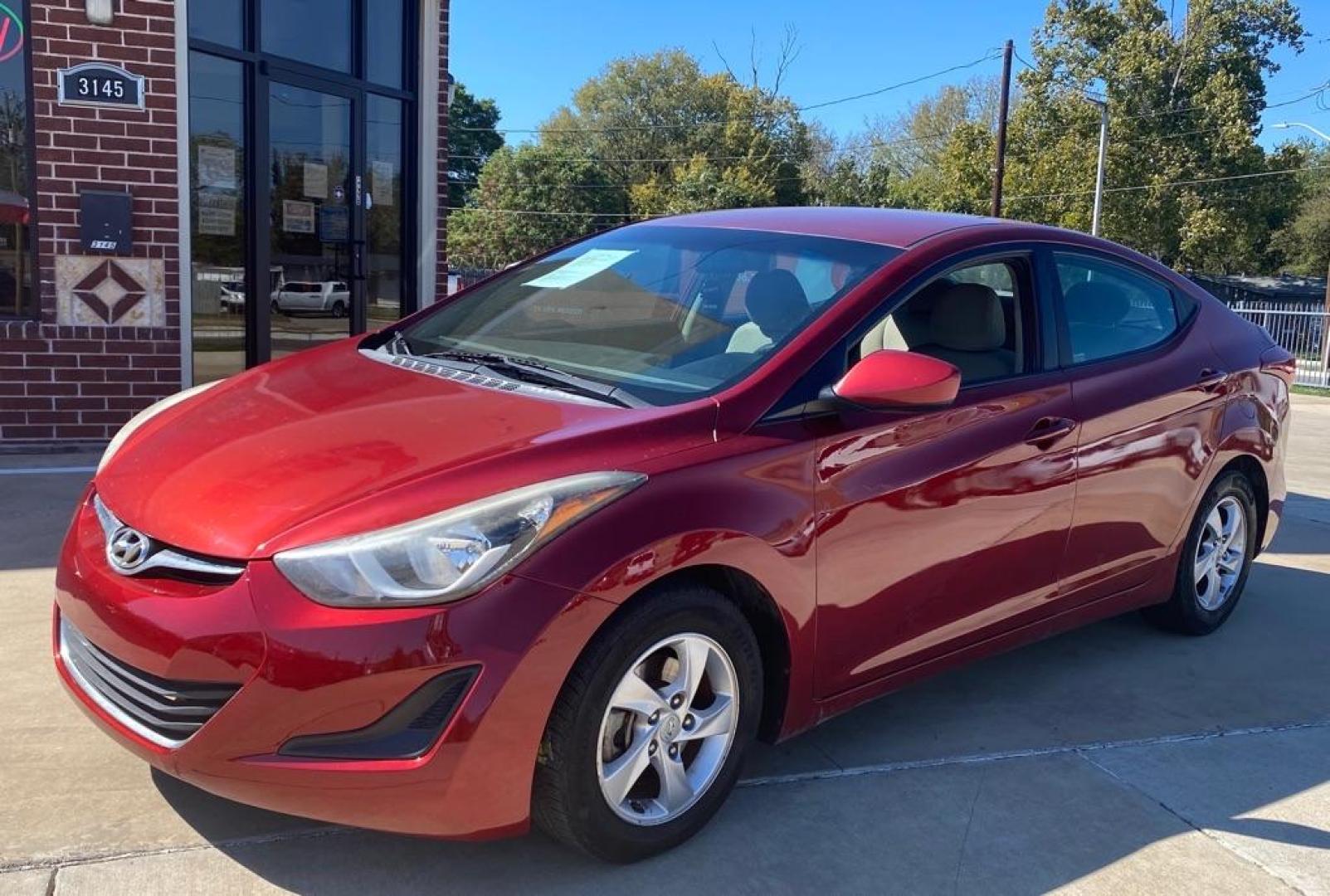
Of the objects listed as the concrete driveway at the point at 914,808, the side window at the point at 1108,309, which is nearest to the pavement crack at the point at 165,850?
the concrete driveway at the point at 914,808

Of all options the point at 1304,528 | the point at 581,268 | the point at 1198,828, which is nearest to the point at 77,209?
the point at 581,268

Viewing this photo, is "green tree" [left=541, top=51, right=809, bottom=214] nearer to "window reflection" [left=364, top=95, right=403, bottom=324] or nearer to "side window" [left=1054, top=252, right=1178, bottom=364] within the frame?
"window reflection" [left=364, top=95, right=403, bottom=324]

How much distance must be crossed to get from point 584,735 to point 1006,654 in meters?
2.47

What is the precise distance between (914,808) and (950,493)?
2.96ft

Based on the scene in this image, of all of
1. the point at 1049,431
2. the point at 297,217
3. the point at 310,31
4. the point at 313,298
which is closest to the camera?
the point at 1049,431

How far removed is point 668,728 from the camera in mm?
2770

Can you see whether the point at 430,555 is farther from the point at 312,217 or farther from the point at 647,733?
the point at 312,217

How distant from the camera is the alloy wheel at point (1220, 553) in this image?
15.3ft

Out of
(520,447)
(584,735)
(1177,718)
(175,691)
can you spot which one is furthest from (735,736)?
(1177,718)

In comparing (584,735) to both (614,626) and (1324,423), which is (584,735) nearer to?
(614,626)

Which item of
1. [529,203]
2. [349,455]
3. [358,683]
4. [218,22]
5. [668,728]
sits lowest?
[668,728]

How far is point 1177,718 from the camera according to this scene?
3939mm

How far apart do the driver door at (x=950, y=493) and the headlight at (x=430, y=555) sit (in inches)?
34.8

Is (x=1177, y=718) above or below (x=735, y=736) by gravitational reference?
below
